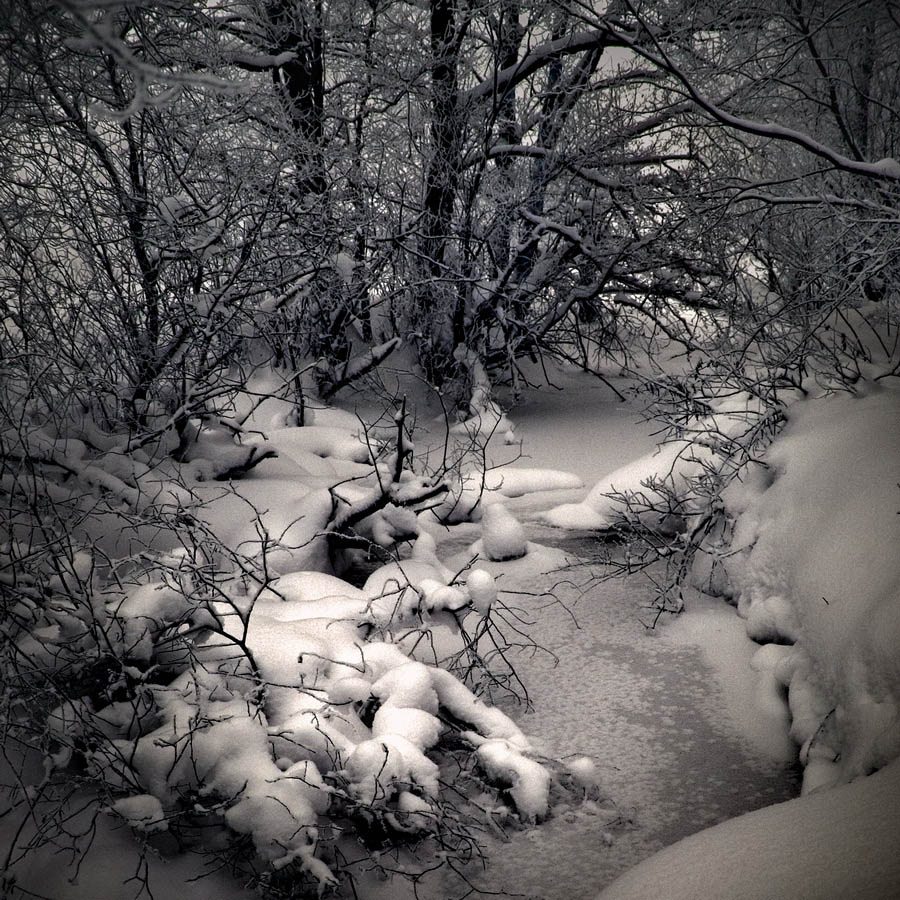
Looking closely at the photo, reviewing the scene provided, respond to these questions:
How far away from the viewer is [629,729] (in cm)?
449

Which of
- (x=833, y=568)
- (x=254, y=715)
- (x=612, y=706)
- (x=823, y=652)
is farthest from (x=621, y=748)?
(x=254, y=715)

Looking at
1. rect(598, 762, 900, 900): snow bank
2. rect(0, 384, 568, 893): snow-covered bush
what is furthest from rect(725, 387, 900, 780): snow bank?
rect(0, 384, 568, 893): snow-covered bush

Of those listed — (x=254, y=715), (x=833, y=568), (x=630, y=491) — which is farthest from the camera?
(x=630, y=491)

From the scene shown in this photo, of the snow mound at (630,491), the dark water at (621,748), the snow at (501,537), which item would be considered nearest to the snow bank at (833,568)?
the dark water at (621,748)

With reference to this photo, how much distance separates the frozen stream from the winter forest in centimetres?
2

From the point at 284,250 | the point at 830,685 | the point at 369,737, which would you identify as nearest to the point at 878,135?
the point at 284,250

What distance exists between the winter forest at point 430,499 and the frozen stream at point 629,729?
2 cm

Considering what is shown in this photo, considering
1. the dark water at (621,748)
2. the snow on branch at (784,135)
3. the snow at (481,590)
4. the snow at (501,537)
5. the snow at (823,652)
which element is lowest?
the dark water at (621,748)

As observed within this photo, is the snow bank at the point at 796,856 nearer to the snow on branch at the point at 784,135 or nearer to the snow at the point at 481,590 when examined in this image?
the snow at the point at 481,590

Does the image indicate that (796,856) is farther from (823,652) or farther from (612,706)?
(612,706)

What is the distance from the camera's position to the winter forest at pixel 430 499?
3.47 m

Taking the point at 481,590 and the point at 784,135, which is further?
the point at 481,590

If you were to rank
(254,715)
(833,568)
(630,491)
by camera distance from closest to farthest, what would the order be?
(254,715)
(833,568)
(630,491)

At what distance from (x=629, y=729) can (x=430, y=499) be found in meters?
2.83
